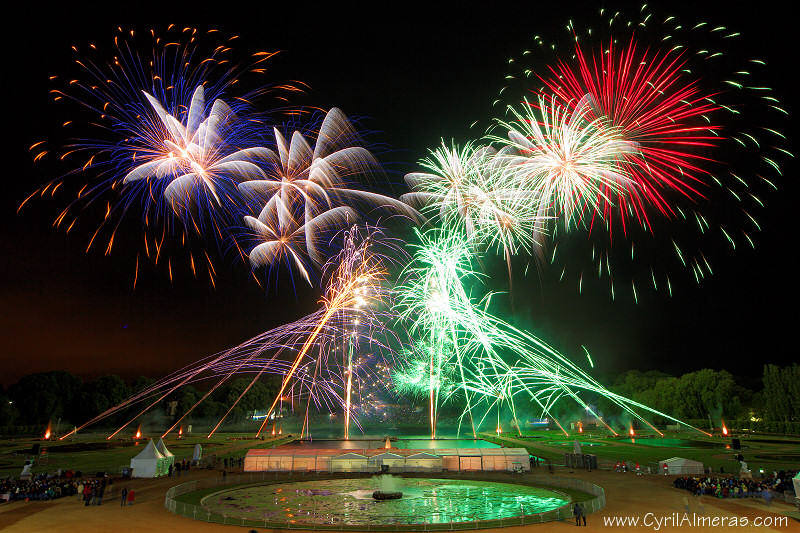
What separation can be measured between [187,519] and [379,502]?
457 inches

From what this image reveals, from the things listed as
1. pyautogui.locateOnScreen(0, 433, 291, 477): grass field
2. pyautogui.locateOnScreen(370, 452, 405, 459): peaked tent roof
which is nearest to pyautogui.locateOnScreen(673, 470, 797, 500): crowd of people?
pyautogui.locateOnScreen(370, 452, 405, 459): peaked tent roof

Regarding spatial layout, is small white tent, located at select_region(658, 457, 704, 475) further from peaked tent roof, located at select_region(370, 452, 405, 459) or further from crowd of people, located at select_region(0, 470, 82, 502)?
crowd of people, located at select_region(0, 470, 82, 502)

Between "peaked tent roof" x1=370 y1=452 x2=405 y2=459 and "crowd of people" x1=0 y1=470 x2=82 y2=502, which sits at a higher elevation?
"crowd of people" x1=0 y1=470 x2=82 y2=502

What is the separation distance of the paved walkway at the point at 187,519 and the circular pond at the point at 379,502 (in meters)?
3.12

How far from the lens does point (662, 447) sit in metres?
61.2

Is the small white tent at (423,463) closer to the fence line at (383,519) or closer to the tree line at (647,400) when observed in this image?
the fence line at (383,519)

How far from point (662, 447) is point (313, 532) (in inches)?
2094

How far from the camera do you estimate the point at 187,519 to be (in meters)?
26.5

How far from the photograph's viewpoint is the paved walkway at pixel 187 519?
945 inches

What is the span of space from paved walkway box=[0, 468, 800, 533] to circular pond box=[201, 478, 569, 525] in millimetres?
3118

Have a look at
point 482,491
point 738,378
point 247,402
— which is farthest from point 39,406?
point 738,378

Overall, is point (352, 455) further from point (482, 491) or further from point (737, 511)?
point (737, 511)

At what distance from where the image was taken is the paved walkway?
24016 mm

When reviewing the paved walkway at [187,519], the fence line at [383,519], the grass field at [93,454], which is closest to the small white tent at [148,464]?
the grass field at [93,454]
